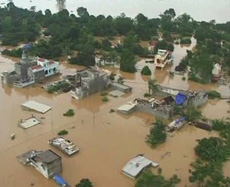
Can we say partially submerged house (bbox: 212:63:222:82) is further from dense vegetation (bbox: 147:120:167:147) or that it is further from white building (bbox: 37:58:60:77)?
white building (bbox: 37:58:60:77)

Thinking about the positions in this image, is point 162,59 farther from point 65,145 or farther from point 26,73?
point 65,145

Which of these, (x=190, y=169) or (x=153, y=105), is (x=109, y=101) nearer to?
(x=153, y=105)

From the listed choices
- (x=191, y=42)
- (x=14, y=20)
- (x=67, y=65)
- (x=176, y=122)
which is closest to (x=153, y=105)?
(x=176, y=122)

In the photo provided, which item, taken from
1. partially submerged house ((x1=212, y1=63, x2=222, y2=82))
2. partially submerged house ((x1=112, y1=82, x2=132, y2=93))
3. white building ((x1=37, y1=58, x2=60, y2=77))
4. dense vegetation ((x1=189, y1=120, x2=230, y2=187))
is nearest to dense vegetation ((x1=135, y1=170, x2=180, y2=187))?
dense vegetation ((x1=189, y1=120, x2=230, y2=187))

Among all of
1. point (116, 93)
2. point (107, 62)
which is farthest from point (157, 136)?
point (107, 62)

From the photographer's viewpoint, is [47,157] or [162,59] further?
[162,59]

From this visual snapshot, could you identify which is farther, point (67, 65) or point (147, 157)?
point (67, 65)
